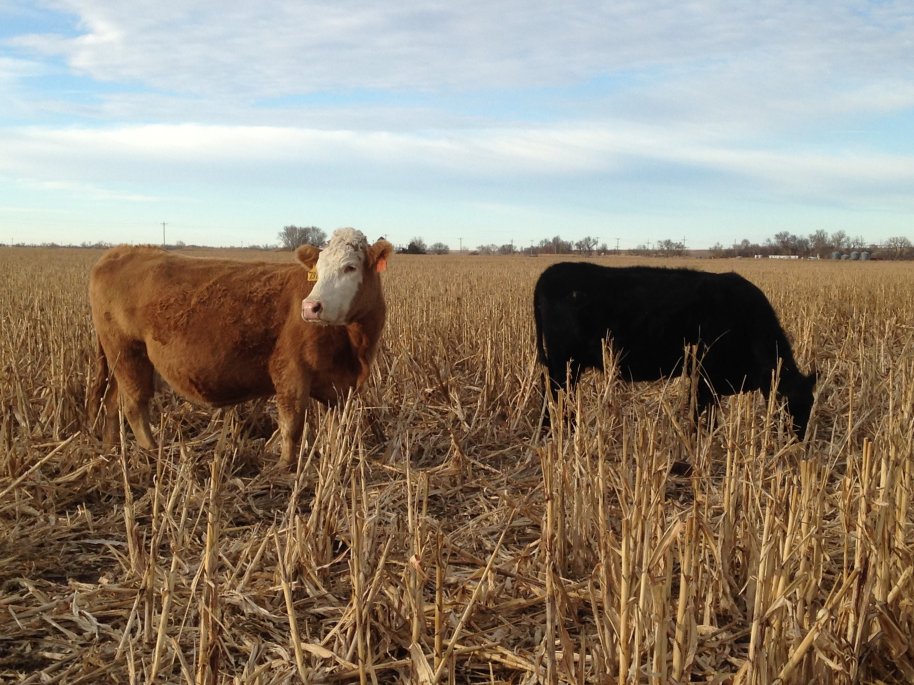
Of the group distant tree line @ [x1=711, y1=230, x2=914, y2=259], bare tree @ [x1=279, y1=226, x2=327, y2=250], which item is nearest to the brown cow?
bare tree @ [x1=279, y1=226, x2=327, y2=250]

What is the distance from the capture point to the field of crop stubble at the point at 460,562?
2.16 metres

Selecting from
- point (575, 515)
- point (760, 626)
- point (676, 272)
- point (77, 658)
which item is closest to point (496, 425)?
point (676, 272)

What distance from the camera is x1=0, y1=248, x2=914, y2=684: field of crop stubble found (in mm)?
2164

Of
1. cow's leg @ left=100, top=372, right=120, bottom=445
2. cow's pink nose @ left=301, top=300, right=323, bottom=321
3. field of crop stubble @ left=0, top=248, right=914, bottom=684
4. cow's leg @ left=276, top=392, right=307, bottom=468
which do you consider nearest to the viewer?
field of crop stubble @ left=0, top=248, right=914, bottom=684

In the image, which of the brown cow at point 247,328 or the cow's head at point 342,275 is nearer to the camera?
the cow's head at point 342,275

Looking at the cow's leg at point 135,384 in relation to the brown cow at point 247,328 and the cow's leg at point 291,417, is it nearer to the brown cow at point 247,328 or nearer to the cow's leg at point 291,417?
the brown cow at point 247,328

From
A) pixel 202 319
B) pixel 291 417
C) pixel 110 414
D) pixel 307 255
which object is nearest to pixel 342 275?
pixel 307 255

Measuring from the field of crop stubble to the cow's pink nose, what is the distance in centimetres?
97

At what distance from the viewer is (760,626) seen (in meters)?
1.95

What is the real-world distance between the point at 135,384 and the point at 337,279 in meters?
1.98

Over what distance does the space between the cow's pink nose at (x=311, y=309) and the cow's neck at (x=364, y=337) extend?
0.49 meters

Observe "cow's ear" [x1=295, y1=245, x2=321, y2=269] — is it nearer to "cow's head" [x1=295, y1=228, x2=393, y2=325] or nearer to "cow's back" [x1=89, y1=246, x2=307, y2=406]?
"cow's head" [x1=295, y1=228, x2=393, y2=325]

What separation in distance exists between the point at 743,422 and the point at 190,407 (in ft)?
14.5

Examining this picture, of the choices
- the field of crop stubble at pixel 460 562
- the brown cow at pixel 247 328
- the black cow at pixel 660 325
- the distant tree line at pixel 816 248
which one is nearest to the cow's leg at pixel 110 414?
the brown cow at pixel 247 328
